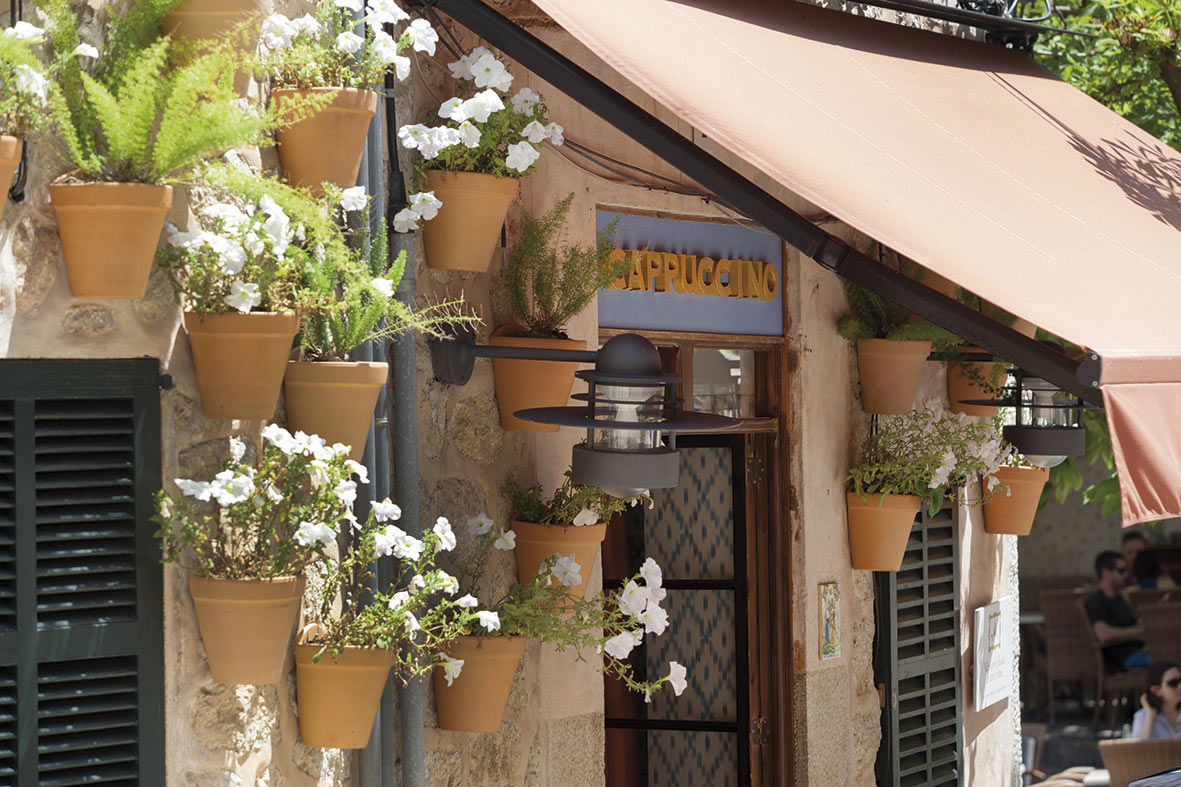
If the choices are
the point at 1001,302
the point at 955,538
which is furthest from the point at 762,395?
the point at 1001,302

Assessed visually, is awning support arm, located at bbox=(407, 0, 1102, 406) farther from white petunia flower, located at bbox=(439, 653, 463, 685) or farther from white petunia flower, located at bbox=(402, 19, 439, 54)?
white petunia flower, located at bbox=(439, 653, 463, 685)

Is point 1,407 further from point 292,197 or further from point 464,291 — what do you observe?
point 464,291

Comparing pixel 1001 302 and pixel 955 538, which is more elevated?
pixel 1001 302

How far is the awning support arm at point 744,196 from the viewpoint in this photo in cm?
417

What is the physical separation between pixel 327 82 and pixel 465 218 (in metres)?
0.77

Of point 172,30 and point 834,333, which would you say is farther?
point 834,333

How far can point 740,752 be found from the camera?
645 centimetres

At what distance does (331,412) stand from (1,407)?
761 millimetres

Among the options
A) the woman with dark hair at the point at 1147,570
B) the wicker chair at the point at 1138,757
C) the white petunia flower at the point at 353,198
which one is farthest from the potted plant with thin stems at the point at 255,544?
the woman with dark hair at the point at 1147,570

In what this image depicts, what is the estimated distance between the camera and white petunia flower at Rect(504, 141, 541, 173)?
419 cm

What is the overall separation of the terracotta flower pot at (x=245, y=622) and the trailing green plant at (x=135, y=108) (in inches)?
37.3

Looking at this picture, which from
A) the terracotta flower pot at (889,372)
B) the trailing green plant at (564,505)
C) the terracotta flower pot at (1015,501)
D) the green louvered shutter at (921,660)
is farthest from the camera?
the terracotta flower pot at (1015,501)

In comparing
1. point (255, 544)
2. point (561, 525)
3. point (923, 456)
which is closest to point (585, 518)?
point (561, 525)

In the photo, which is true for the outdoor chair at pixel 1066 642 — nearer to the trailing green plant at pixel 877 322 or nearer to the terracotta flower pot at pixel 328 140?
the trailing green plant at pixel 877 322
